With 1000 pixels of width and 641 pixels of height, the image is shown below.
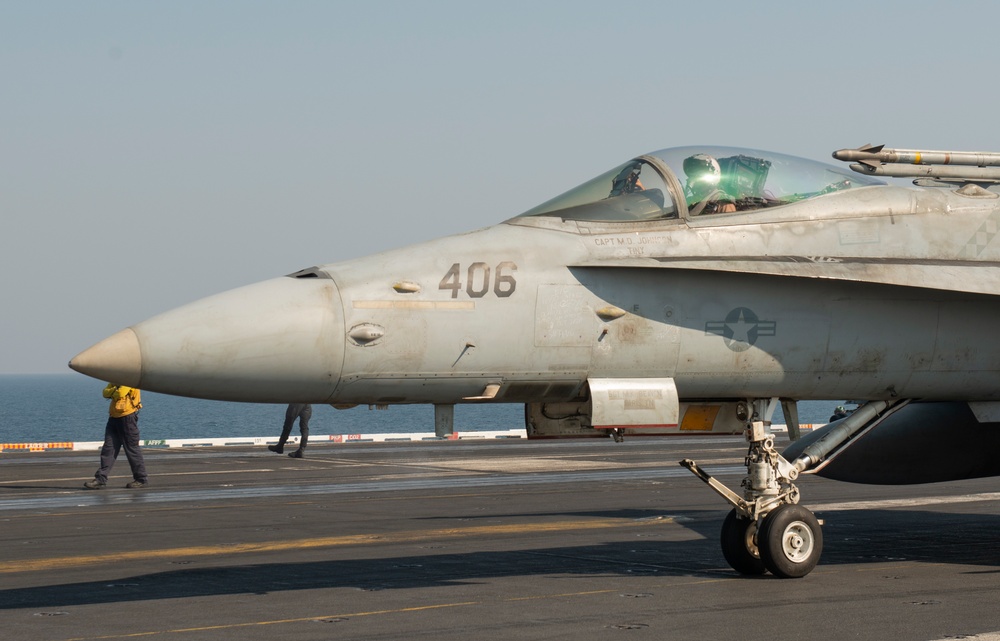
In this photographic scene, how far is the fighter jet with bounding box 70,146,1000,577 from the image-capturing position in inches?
361

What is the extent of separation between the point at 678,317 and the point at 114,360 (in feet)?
13.9

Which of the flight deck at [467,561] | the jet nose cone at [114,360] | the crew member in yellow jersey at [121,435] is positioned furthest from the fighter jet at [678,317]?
the crew member in yellow jersey at [121,435]

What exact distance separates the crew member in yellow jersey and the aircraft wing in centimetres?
1257

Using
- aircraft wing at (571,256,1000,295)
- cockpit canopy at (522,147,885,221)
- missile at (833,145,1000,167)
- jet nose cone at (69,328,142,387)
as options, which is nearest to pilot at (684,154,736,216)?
cockpit canopy at (522,147,885,221)

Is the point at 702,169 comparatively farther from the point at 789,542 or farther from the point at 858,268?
the point at 789,542

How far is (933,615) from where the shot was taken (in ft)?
30.3

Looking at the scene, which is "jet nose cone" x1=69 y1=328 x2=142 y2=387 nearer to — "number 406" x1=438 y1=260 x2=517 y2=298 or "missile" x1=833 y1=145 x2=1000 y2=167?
"number 406" x1=438 y1=260 x2=517 y2=298

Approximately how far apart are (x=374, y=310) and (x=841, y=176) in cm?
430

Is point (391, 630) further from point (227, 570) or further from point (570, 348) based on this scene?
point (227, 570)

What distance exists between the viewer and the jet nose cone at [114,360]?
860cm

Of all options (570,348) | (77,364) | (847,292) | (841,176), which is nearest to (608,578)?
(570,348)

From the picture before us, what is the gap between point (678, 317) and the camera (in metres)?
10.2

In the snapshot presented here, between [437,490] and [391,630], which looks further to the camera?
[437,490]

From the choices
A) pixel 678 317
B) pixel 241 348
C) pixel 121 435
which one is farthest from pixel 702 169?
pixel 121 435
